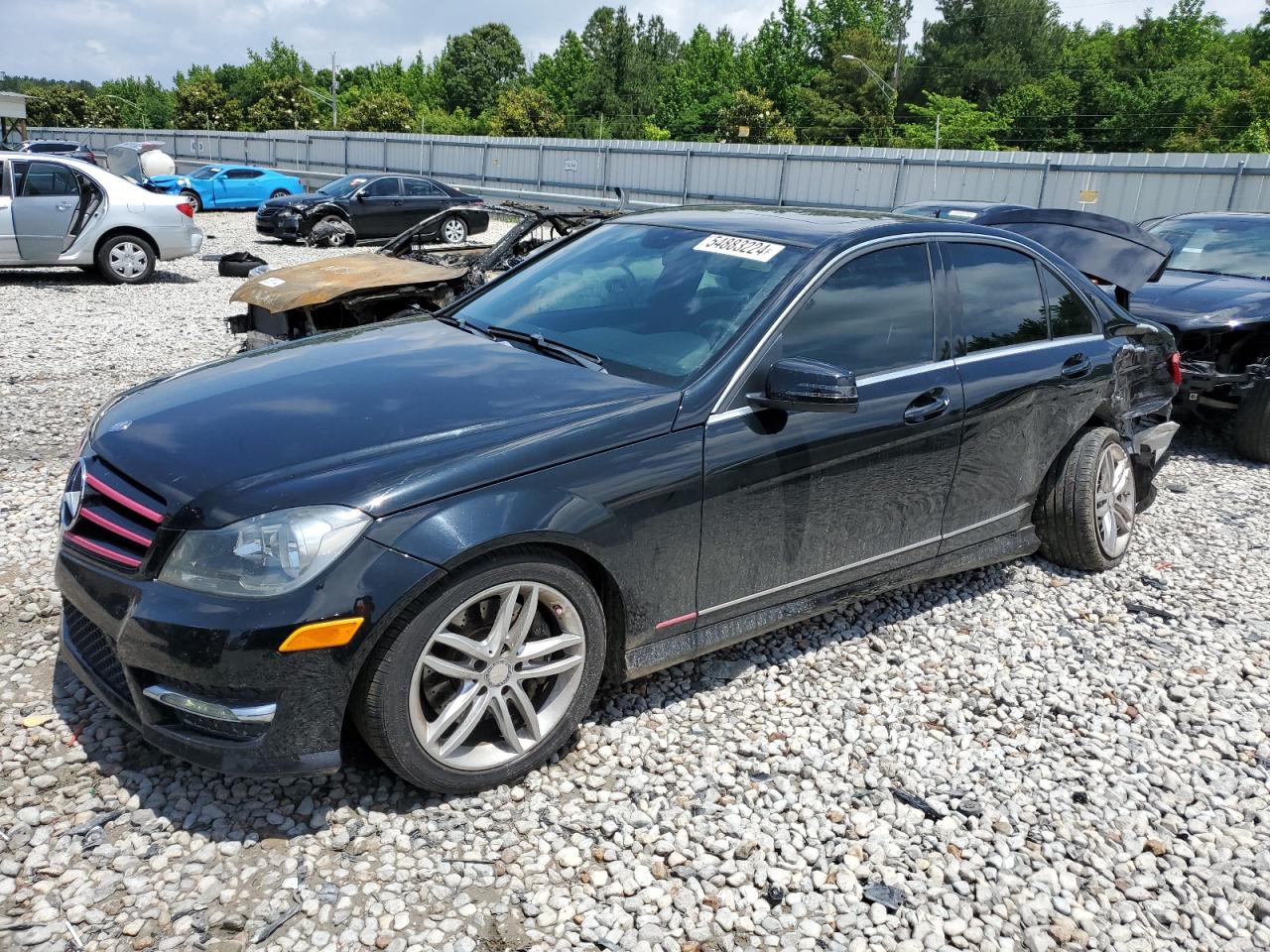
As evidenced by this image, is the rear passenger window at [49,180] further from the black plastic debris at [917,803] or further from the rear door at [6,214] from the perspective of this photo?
the black plastic debris at [917,803]

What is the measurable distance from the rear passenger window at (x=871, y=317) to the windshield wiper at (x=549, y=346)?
668mm

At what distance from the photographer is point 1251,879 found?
9.20 feet

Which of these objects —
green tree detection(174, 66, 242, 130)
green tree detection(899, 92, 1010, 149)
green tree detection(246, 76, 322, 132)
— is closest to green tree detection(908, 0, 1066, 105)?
green tree detection(899, 92, 1010, 149)

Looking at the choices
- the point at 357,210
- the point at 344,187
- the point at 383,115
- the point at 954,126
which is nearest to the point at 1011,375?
the point at 357,210

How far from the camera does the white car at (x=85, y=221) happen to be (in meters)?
11.8

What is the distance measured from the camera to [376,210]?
65.3ft

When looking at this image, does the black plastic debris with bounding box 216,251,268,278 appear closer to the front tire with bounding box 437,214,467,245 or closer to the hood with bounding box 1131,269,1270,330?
the front tire with bounding box 437,214,467,245

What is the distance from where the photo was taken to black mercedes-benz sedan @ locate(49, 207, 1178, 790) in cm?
257

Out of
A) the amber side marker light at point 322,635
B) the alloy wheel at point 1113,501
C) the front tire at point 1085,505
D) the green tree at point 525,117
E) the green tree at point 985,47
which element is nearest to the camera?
the amber side marker light at point 322,635

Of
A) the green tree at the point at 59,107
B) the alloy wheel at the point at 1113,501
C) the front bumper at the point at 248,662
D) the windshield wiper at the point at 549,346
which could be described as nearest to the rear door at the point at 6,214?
the windshield wiper at the point at 549,346

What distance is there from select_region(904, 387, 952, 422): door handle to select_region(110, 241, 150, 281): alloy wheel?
1215cm

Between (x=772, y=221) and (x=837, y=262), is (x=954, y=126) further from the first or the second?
A: (x=837, y=262)

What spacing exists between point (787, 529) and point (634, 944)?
4.84ft

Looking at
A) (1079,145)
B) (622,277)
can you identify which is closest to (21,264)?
(622,277)
